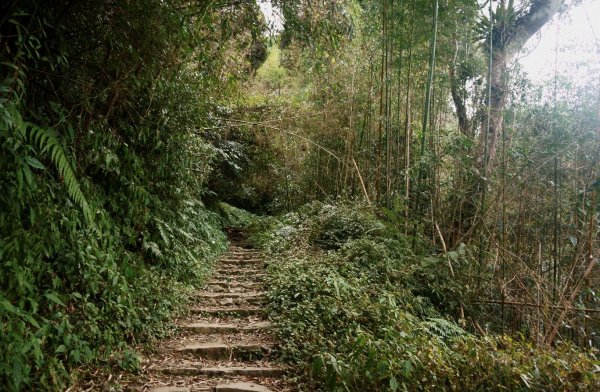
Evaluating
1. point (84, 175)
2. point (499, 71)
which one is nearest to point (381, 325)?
point (84, 175)

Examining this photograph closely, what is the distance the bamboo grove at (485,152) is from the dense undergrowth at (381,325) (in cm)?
47

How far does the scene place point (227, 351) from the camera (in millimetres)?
3527

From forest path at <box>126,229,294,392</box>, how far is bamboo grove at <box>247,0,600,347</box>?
261cm

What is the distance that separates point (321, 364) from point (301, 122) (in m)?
7.70

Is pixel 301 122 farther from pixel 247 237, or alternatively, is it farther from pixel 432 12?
pixel 432 12

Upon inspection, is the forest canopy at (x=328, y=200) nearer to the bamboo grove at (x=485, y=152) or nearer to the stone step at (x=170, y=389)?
the bamboo grove at (x=485, y=152)

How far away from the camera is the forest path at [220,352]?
9.90ft

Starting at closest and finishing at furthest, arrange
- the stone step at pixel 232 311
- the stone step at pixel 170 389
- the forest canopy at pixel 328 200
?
the forest canopy at pixel 328 200, the stone step at pixel 170 389, the stone step at pixel 232 311

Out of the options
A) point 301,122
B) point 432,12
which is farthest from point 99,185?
point 301,122

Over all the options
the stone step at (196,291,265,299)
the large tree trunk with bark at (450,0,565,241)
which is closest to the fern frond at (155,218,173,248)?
the stone step at (196,291,265,299)

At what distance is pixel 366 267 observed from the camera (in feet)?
17.1

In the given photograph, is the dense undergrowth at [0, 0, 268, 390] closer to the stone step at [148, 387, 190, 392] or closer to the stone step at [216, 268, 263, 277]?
the stone step at [148, 387, 190, 392]

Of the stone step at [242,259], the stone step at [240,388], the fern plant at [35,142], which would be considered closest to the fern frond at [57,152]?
the fern plant at [35,142]

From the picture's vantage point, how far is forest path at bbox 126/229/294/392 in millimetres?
3018
